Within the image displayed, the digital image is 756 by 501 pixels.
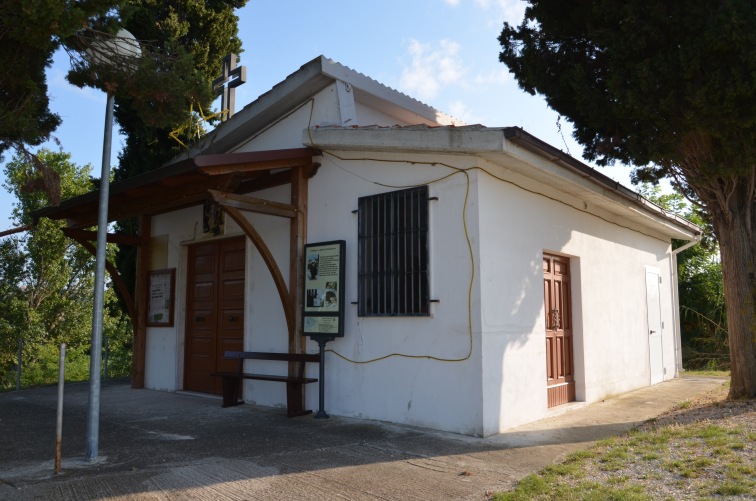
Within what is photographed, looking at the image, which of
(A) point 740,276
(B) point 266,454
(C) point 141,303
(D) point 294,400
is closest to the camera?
(B) point 266,454

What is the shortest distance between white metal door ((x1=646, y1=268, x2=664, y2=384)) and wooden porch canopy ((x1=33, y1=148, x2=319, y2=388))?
21.0 ft

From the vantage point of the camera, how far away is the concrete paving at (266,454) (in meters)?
4.32

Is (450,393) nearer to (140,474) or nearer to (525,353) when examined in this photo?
(525,353)

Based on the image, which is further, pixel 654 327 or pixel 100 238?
pixel 654 327

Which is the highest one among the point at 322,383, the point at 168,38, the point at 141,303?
the point at 168,38

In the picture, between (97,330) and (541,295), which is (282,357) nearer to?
(97,330)

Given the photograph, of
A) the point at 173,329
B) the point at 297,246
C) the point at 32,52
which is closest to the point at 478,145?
the point at 297,246

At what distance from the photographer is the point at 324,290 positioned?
7.47 m

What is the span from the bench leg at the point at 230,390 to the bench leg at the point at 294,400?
1.13 meters

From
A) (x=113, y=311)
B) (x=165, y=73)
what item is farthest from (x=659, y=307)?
(x=113, y=311)

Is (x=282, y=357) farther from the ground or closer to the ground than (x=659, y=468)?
farther from the ground

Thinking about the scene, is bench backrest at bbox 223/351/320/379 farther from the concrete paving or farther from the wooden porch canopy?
the concrete paving

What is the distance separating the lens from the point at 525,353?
700cm

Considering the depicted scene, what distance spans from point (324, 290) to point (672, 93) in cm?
458
